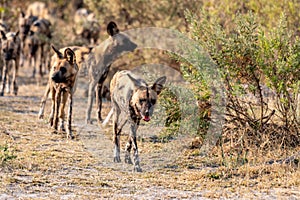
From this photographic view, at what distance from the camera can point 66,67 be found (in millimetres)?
10109

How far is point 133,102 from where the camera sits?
8086mm

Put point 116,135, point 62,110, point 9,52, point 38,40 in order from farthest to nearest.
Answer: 1. point 38,40
2. point 9,52
3. point 62,110
4. point 116,135

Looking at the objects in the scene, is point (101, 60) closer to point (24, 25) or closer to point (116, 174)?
point (116, 174)

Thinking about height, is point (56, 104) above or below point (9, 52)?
below

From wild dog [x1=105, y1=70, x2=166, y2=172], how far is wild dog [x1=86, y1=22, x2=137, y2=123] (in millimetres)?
2969

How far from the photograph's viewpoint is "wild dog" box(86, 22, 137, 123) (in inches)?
471

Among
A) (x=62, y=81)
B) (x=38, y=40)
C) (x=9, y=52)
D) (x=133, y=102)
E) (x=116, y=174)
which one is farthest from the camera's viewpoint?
(x=38, y=40)

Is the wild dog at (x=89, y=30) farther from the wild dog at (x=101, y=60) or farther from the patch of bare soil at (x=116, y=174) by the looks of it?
the patch of bare soil at (x=116, y=174)

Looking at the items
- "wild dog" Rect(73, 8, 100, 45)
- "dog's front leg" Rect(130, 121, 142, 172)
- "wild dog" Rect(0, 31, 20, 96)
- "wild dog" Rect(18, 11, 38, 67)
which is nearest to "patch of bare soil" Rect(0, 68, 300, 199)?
"dog's front leg" Rect(130, 121, 142, 172)

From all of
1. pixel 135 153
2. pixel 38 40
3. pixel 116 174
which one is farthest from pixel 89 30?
pixel 116 174

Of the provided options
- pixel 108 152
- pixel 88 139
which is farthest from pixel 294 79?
pixel 88 139

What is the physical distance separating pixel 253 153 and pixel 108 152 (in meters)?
2.06

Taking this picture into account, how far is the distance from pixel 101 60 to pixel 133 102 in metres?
4.08

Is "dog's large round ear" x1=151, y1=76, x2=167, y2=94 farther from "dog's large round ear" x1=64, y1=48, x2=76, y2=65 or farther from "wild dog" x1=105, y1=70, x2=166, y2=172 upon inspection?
"dog's large round ear" x1=64, y1=48, x2=76, y2=65
